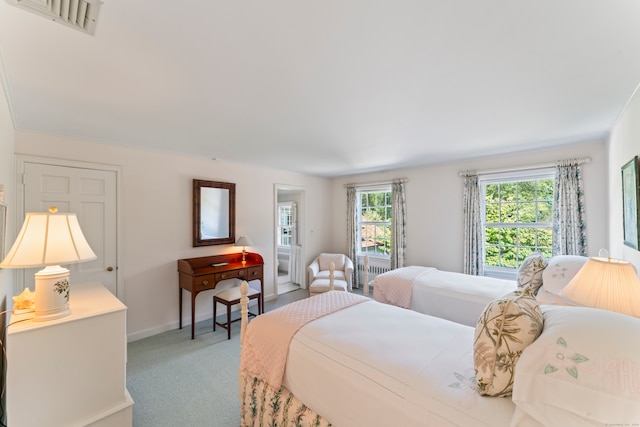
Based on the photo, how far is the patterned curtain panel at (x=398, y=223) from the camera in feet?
15.1

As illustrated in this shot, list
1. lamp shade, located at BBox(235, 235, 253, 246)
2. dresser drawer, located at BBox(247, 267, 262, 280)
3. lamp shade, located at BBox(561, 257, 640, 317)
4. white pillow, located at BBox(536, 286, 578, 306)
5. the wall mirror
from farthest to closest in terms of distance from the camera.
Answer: lamp shade, located at BBox(235, 235, 253, 246)
dresser drawer, located at BBox(247, 267, 262, 280)
the wall mirror
white pillow, located at BBox(536, 286, 578, 306)
lamp shade, located at BBox(561, 257, 640, 317)

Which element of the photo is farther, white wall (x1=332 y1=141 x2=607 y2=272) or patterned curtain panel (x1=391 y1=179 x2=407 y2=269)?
patterned curtain panel (x1=391 y1=179 x2=407 y2=269)

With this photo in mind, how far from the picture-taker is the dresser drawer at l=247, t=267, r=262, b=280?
A: 3.75 m

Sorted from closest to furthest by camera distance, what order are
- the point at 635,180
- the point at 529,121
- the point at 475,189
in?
the point at 635,180
the point at 529,121
the point at 475,189

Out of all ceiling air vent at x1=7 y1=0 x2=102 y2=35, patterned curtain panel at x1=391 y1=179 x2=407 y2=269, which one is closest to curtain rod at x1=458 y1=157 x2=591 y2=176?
patterned curtain panel at x1=391 y1=179 x2=407 y2=269

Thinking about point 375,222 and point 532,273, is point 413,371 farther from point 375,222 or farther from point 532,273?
point 375,222

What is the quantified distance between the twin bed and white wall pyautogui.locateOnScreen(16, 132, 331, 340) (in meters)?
2.01

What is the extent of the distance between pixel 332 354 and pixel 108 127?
2812 mm

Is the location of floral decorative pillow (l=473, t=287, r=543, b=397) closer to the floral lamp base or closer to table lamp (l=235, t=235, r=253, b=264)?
the floral lamp base

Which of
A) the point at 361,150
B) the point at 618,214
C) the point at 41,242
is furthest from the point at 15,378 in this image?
the point at 618,214

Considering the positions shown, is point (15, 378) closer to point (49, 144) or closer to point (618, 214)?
point (49, 144)

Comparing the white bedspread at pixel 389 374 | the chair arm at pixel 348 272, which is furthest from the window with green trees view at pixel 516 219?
the white bedspread at pixel 389 374

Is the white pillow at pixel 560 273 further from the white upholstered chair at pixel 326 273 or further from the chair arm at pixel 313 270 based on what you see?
the chair arm at pixel 313 270

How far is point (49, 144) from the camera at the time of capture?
104 inches
